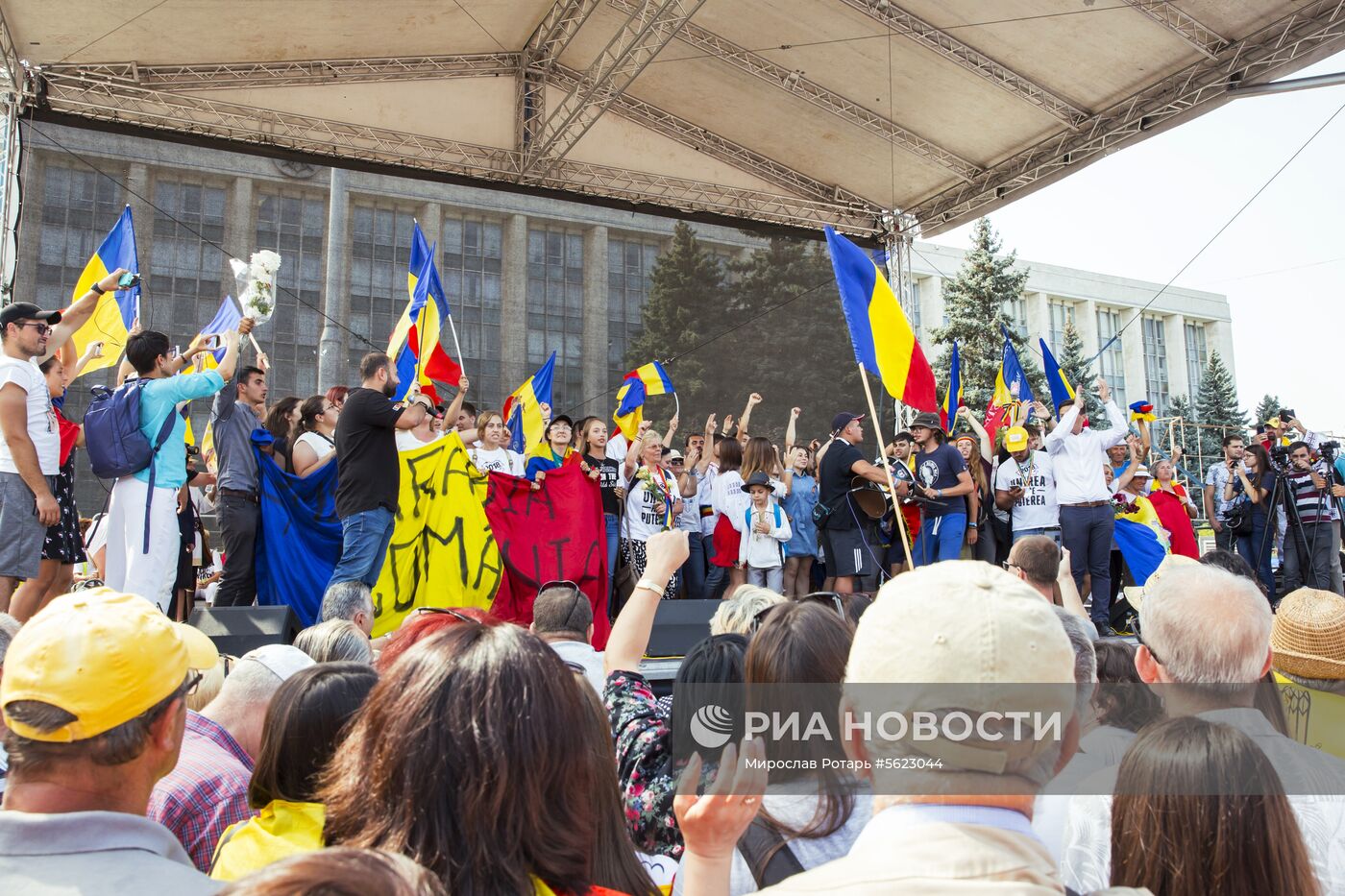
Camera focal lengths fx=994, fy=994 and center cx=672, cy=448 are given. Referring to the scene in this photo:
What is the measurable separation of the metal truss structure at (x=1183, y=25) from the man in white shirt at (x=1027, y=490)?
4126mm

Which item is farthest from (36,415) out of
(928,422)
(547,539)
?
(928,422)

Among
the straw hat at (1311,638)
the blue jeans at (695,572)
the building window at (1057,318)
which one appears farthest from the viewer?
the building window at (1057,318)

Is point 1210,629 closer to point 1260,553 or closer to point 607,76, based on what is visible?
point 1260,553

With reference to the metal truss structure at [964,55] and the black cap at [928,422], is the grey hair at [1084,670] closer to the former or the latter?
the black cap at [928,422]

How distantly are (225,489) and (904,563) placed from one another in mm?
5295

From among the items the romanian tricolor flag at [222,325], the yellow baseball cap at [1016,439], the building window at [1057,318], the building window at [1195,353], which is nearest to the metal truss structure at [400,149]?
the romanian tricolor flag at [222,325]

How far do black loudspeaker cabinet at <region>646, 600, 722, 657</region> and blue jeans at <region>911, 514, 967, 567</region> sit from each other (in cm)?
291

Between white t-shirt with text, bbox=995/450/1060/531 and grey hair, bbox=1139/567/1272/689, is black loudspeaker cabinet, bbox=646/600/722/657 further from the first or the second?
white t-shirt with text, bbox=995/450/1060/531

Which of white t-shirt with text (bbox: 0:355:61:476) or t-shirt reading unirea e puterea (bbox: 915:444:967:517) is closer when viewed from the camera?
white t-shirt with text (bbox: 0:355:61:476)

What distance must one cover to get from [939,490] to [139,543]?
580 cm

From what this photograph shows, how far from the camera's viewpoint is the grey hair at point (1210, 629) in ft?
7.59

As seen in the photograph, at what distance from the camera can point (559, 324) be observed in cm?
1477

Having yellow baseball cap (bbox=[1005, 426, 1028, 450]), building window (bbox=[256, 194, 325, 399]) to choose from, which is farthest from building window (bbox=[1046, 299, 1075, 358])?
yellow baseball cap (bbox=[1005, 426, 1028, 450])

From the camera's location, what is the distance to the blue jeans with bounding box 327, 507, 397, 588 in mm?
5621
